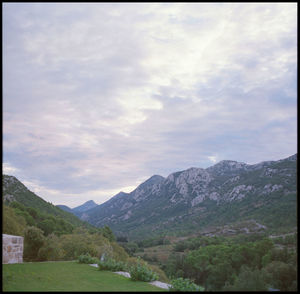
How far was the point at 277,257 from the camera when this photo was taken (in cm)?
3294

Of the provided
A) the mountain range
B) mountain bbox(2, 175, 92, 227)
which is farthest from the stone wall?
mountain bbox(2, 175, 92, 227)

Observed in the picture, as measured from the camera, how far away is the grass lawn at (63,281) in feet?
22.2

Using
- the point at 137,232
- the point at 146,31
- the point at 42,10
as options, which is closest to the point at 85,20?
the point at 42,10

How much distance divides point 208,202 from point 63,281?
79548 millimetres

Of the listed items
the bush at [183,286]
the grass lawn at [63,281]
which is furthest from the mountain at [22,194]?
the bush at [183,286]

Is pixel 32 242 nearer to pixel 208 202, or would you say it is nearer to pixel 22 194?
pixel 22 194

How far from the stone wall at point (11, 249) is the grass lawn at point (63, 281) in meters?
0.75

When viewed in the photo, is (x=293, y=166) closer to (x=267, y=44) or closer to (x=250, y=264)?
(x=250, y=264)

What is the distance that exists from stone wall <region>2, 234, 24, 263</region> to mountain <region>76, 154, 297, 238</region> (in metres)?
48.1

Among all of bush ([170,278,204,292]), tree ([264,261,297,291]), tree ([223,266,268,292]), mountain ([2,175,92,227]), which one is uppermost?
mountain ([2,175,92,227])

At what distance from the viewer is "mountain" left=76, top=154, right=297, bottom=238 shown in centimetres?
6103

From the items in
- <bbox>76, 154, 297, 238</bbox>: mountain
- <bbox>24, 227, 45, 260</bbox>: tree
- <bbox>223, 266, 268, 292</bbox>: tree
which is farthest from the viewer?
<bbox>76, 154, 297, 238</bbox>: mountain

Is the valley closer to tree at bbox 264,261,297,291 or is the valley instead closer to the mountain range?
tree at bbox 264,261,297,291

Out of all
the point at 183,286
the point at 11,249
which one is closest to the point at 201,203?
the point at 11,249
